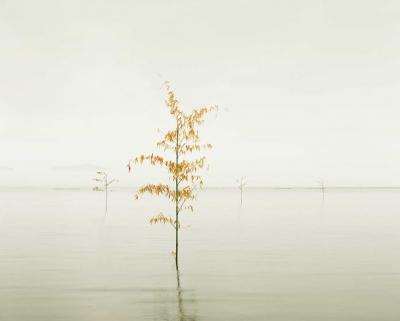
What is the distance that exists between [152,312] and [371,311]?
9.26 m

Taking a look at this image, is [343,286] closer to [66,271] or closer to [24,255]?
[66,271]

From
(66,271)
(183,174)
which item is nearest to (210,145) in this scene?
(183,174)

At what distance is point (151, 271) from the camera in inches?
1235

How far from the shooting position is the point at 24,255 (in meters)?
38.8

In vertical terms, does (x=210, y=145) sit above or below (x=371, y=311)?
above

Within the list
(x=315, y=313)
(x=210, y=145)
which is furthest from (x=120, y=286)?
(x=315, y=313)

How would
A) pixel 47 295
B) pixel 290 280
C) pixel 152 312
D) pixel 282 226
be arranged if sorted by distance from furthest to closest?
pixel 282 226 < pixel 290 280 < pixel 47 295 < pixel 152 312

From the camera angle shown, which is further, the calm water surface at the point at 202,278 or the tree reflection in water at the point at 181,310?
the calm water surface at the point at 202,278

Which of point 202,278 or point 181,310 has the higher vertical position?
point 202,278

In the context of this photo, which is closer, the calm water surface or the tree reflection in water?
the tree reflection in water

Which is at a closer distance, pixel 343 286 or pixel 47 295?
pixel 47 295

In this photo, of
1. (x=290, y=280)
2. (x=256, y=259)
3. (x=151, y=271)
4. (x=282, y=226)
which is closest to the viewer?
(x=290, y=280)

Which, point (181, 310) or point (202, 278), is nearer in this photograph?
point (181, 310)

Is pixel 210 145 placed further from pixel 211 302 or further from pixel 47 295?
pixel 47 295
